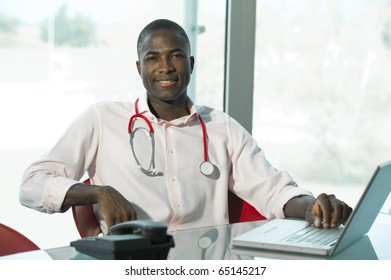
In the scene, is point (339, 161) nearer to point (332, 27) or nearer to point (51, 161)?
point (332, 27)

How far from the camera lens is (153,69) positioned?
266 centimetres

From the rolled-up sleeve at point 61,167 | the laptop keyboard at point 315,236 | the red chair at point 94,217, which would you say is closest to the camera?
the laptop keyboard at point 315,236

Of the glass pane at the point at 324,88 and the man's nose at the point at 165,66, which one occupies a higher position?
the man's nose at the point at 165,66

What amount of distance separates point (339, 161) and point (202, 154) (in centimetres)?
190

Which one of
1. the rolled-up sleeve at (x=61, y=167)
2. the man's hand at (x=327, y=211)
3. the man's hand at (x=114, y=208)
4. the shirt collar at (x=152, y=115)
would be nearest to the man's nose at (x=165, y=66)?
the shirt collar at (x=152, y=115)

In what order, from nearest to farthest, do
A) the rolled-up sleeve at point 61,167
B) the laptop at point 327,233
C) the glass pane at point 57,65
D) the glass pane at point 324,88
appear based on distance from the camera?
the laptop at point 327,233 < the rolled-up sleeve at point 61,167 < the glass pane at point 57,65 < the glass pane at point 324,88

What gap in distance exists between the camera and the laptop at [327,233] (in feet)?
6.07

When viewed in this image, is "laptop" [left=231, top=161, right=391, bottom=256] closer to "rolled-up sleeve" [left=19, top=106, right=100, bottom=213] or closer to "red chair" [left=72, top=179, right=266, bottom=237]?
"red chair" [left=72, top=179, right=266, bottom=237]

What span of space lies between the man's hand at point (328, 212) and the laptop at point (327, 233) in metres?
0.04

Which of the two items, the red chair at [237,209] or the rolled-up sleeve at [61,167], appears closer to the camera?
the rolled-up sleeve at [61,167]

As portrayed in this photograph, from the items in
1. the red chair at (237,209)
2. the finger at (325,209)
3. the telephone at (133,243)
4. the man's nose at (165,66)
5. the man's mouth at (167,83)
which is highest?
the man's nose at (165,66)

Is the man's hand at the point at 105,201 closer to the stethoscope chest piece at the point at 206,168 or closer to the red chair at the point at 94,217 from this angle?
the red chair at the point at 94,217

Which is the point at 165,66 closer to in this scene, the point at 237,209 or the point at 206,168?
the point at 206,168

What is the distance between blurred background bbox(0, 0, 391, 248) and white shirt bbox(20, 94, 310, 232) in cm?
124
